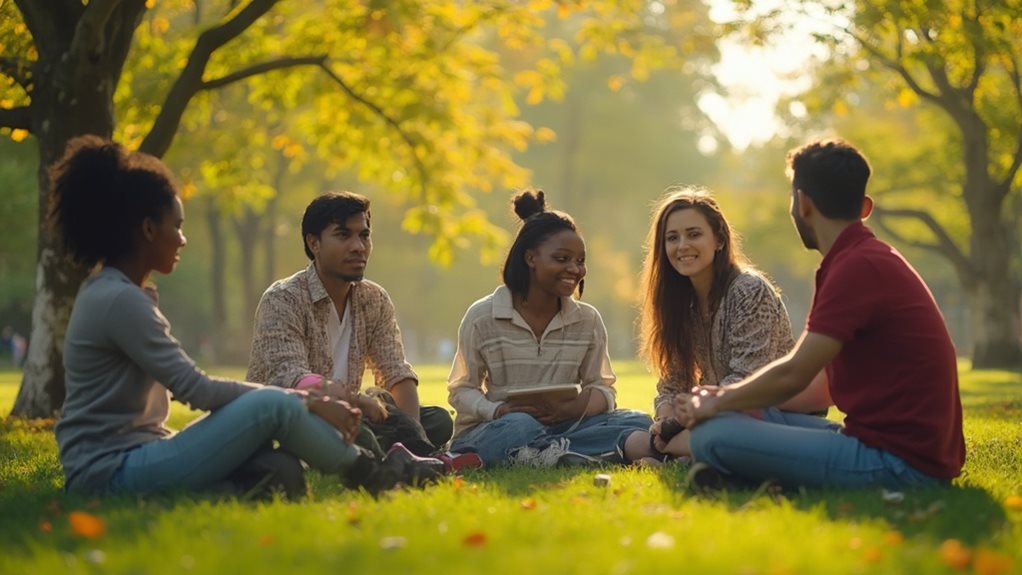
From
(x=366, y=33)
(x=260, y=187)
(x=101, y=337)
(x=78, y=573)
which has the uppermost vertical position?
(x=366, y=33)

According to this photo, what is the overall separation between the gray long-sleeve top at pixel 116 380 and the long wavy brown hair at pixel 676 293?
10.4ft

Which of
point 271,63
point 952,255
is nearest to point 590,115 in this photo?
point 952,255

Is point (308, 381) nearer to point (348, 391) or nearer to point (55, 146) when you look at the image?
point (348, 391)

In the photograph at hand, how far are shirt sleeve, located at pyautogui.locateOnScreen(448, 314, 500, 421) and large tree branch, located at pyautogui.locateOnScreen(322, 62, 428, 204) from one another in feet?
27.3

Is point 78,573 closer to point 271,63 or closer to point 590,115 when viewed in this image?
point 271,63

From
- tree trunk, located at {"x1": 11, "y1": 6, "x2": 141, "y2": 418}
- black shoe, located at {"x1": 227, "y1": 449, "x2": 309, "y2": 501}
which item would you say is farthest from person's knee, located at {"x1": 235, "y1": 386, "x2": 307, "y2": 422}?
tree trunk, located at {"x1": 11, "y1": 6, "x2": 141, "y2": 418}

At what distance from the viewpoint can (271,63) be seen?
1502cm

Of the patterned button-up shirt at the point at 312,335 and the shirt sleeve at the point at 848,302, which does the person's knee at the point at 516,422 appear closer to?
the patterned button-up shirt at the point at 312,335

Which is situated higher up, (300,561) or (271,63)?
A: (271,63)

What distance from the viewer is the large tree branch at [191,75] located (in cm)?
1403

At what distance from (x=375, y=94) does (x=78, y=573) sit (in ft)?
46.3

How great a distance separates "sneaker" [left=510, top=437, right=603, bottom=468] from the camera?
8055 millimetres

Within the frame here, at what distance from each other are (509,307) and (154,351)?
348 centimetres

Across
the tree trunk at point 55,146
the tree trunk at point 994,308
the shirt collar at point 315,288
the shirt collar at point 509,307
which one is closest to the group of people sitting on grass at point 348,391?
the shirt collar at point 315,288
